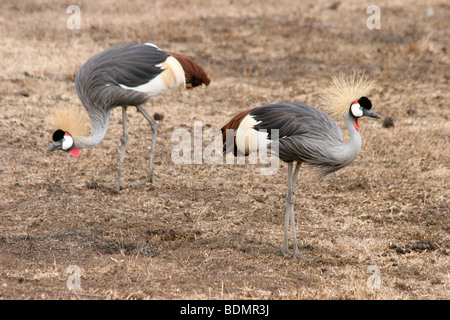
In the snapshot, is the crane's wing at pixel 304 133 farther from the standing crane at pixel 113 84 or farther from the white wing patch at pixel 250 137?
the standing crane at pixel 113 84

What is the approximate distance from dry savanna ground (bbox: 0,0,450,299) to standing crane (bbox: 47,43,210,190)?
1.77 feet

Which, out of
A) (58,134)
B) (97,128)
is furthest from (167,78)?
(58,134)

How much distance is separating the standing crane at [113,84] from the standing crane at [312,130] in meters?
1.33

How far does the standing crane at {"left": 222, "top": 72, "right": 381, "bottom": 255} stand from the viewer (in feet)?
13.2

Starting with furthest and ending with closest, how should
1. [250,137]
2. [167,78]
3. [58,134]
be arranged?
[167,78] → [58,134] → [250,137]

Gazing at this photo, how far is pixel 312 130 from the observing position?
13.2ft

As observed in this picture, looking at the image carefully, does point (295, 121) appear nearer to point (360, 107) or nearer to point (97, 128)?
point (360, 107)

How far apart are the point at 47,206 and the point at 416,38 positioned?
670 centimetres

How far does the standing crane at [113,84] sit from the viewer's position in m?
4.94

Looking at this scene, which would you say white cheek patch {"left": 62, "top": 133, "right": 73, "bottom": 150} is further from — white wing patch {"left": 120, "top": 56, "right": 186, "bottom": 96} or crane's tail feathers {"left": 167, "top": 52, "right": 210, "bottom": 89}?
crane's tail feathers {"left": 167, "top": 52, "right": 210, "bottom": 89}

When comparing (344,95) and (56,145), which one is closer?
(344,95)

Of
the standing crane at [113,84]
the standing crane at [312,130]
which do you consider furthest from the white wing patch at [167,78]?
the standing crane at [312,130]

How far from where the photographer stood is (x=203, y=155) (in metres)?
6.09

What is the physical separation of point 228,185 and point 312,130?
160 centimetres
